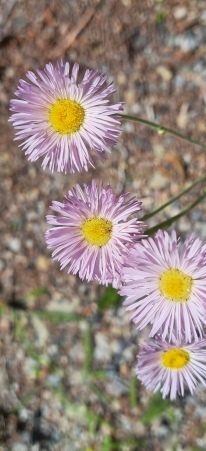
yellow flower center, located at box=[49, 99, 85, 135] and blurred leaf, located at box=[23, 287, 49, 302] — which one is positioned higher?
yellow flower center, located at box=[49, 99, 85, 135]

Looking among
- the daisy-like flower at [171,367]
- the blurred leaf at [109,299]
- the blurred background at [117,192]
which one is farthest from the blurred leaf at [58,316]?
the daisy-like flower at [171,367]

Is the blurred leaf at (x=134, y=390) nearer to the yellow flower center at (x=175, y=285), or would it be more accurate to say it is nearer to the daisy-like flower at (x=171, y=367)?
the daisy-like flower at (x=171, y=367)

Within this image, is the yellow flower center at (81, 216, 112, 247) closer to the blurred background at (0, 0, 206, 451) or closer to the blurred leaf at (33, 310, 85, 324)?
the blurred background at (0, 0, 206, 451)

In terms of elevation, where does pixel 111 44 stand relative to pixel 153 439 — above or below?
above

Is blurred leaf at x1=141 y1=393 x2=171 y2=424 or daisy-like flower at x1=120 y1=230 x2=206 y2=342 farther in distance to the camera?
blurred leaf at x1=141 y1=393 x2=171 y2=424

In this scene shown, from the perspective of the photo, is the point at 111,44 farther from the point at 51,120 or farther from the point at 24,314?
the point at 24,314

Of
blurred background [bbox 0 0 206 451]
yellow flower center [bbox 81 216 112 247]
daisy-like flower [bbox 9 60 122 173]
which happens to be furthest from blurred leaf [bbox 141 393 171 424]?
daisy-like flower [bbox 9 60 122 173]

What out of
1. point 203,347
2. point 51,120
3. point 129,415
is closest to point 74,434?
point 129,415
